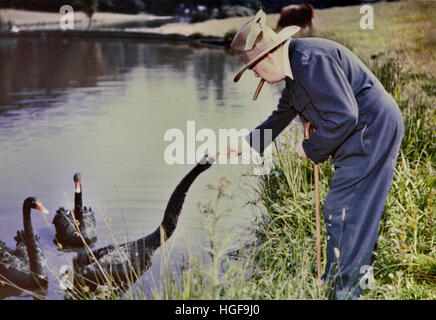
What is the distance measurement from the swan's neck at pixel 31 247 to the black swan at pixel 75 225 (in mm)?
313

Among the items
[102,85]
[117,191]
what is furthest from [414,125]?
Result: [102,85]

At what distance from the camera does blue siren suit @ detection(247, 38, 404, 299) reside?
2494 millimetres

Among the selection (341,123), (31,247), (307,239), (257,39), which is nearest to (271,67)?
(257,39)

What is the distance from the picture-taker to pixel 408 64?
470 cm

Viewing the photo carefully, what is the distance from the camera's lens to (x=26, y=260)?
15.5 ft

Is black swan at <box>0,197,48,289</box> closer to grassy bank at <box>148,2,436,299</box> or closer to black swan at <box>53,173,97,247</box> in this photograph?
black swan at <box>53,173,97,247</box>

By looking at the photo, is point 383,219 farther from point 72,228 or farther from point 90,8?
point 90,8

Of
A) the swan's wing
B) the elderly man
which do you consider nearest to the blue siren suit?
the elderly man

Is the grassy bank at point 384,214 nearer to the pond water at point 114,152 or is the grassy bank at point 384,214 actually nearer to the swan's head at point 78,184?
the pond water at point 114,152

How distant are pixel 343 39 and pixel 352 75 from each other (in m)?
2.50

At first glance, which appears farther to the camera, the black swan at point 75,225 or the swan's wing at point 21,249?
the black swan at point 75,225

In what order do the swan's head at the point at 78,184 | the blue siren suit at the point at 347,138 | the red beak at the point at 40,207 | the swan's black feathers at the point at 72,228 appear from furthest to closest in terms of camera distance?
the swan's head at the point at 78,184 < the swan's black feathers at the point at 72,228 < the red beak at the point at 40,207 < the blue siren suit at the point at 347,138

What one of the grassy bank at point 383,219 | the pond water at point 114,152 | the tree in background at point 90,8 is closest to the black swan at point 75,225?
the pond water at point 114,152

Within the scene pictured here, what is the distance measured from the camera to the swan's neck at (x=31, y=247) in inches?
179
